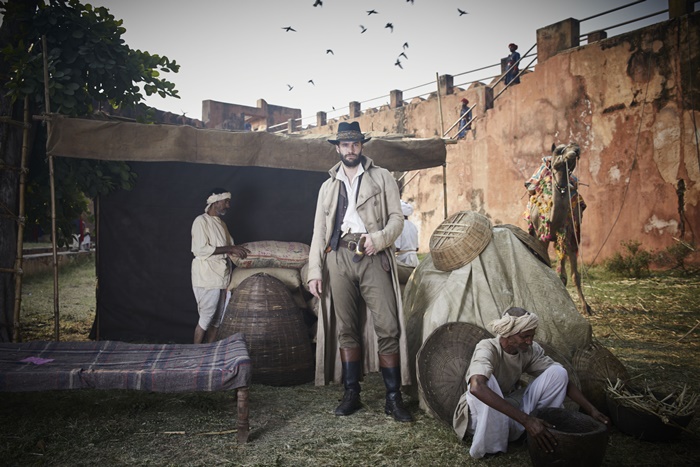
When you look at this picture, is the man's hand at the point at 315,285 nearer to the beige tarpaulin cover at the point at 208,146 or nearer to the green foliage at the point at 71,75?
the beige tarpaulin cover at the point at 208,146

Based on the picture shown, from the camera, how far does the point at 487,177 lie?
52.4ft

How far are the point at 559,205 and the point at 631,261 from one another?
4.51 metres

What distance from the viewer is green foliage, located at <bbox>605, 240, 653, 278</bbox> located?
10.9 meters

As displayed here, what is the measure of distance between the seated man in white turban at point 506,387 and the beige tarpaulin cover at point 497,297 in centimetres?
83

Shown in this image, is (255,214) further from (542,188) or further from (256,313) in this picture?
(542,188)

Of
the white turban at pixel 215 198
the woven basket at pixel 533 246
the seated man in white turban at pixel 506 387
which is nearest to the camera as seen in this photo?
the seated man in white turban at pixel 506 387

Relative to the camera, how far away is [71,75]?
532 cm

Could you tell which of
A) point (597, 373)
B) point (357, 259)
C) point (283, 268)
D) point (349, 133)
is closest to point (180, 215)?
point (283, 268)

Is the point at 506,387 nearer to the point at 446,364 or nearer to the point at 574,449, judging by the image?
the point at 446,364

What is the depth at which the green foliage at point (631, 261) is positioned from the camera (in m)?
10.9

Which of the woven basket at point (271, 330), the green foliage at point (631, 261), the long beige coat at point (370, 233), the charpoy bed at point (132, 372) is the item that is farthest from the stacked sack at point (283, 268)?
the green foliage at point (631, 261)

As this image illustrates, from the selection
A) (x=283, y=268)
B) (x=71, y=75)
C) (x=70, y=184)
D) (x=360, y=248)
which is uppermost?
(x=71, y=75)

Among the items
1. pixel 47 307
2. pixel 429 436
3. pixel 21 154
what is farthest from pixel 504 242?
pixel 47 307

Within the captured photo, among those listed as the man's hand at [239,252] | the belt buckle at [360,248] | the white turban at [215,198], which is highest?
the white turban at [215,198]
